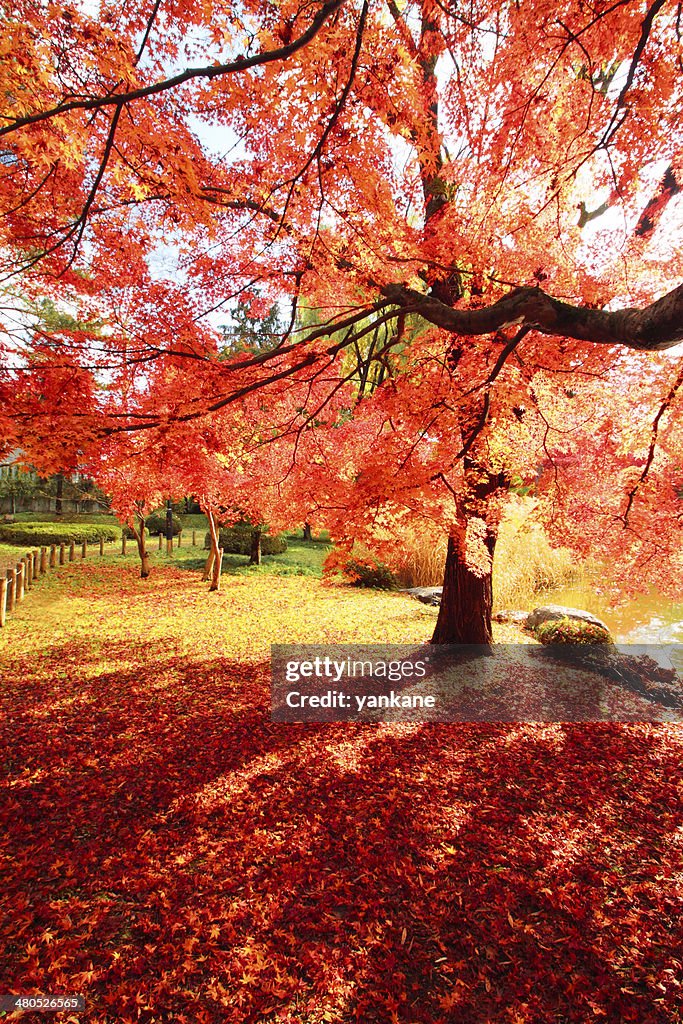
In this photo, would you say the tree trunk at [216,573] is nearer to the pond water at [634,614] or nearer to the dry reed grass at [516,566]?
the dry reed grass at [516,566]

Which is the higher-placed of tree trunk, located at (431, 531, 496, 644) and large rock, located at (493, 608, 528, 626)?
tree trunk, located at (431, 531, 496, 644)

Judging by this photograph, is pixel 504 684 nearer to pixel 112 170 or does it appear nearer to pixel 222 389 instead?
pixel 222 389

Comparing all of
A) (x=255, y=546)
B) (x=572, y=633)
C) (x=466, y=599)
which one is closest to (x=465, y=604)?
(x=466, y=599)

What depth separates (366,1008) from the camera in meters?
2.02

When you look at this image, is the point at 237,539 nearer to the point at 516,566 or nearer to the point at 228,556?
the point at 228,556

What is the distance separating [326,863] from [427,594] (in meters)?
7.30

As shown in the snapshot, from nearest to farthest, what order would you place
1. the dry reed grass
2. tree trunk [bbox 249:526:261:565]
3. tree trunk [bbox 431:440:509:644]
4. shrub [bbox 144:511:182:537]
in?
1. tree trunk [bbox 431:440:509:644]
2. the dry reed grass
3. tree trunk [bbox 249:526:261:565]
4. shrub [bbox 144:511:182:537]

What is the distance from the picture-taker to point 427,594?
9.87 m

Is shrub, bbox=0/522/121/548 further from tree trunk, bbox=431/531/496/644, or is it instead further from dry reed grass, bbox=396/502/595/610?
tree trunk, bbox=431/531/496/644

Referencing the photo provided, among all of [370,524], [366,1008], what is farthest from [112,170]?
[366,1008]
